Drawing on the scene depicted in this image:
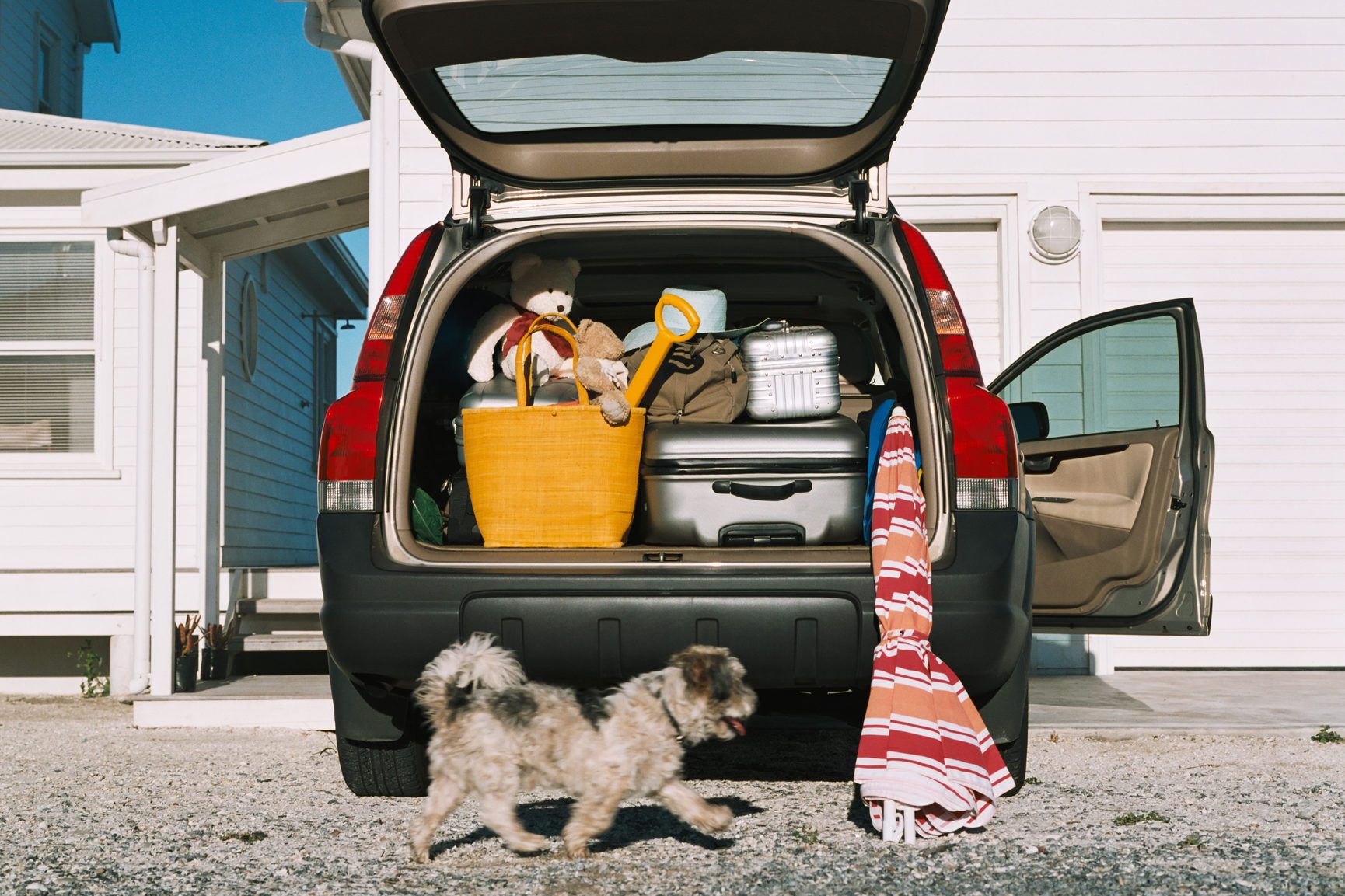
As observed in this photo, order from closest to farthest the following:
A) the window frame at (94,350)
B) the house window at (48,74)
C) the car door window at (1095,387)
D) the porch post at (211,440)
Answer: the car door window at (1095,387)
the porch post at (211,440)
the window frame at (94,350)
the house window at (48,74)

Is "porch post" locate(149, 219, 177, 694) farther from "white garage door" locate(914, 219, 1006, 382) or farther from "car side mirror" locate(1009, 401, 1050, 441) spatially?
"car side mirror" locate(1009, 401, 1050, 441)

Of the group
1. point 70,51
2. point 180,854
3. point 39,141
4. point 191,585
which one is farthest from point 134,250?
point 70,51

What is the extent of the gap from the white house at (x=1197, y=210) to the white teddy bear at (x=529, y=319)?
340 centimetres

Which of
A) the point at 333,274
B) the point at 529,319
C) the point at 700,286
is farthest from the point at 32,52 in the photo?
the point at 529,319

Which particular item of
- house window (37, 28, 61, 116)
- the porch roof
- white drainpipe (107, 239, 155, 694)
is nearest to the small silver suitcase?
the porch roof

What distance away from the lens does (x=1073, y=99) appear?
7.12 metres

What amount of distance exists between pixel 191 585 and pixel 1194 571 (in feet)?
20.8

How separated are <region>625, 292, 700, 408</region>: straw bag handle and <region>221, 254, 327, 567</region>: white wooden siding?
222 inches

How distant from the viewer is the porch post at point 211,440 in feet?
23.9

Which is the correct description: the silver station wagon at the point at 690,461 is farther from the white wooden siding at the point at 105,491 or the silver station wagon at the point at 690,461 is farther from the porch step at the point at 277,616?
the white wooden siding at the point at 105,491

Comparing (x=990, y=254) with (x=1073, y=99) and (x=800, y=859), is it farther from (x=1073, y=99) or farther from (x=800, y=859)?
(x=800, y=859)

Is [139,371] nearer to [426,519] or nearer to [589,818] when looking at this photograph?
[426,519]

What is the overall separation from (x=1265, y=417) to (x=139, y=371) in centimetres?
606

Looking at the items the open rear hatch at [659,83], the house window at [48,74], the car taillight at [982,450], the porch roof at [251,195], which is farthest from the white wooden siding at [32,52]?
the car taillight at [982,450]
